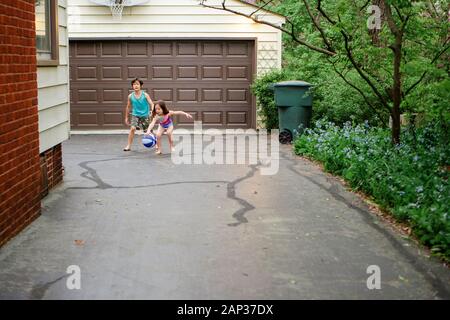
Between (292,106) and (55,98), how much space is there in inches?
265

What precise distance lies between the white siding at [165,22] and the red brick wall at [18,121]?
973cm

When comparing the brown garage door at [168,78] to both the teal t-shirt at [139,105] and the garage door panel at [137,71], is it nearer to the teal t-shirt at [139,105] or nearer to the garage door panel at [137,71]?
the garage door panel at [137,71]

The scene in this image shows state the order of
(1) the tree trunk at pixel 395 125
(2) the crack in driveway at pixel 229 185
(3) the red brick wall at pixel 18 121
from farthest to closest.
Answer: (1) the tree trunk at pixel 395 125
(2) the crack in driveway at pixel 229 185
(3) the red brick wall at pixel 18 121

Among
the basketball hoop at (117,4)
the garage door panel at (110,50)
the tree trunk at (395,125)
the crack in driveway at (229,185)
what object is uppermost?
the basketball hoop at (117,4)

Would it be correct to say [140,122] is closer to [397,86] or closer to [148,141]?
[148,141]

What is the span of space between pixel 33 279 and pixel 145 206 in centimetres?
293

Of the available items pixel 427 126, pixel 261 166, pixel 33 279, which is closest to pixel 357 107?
pixel 427 126

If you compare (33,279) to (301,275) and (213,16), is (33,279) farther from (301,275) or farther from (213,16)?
(213,16)

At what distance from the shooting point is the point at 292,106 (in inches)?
586

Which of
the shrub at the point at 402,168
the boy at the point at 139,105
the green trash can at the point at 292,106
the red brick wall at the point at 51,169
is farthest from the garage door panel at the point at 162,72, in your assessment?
the red brick wall at the point at 51,169

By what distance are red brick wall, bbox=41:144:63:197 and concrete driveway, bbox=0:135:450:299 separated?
141mm

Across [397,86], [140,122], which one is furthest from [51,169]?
[397,86]

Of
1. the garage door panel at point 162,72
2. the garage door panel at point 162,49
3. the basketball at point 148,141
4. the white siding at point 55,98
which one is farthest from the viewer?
the garage door panel at point 162,72

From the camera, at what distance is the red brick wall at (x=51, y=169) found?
28.7ft
